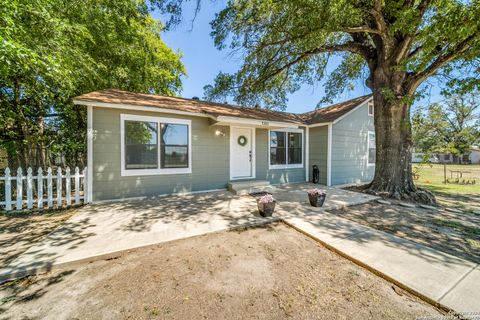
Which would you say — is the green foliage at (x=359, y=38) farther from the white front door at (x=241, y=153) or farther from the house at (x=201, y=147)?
the white front door at (x=241, y=153)

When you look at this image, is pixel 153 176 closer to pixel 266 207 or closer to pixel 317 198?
pixel 266 207

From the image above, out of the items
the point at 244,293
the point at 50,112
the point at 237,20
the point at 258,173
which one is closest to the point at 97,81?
the point at 50,112

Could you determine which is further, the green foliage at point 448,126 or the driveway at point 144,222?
the green foliage at point 448,126

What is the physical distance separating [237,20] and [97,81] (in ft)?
19.1

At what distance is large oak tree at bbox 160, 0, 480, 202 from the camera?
16.6 ft

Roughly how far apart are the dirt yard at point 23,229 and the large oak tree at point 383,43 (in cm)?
674

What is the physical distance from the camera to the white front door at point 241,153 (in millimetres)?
7312

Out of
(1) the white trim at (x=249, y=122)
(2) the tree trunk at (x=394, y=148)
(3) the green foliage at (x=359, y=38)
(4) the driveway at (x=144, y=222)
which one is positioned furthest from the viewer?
(2) the tree trunk at (x=394, y=148)

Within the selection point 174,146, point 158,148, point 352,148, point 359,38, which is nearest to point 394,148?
point 352,148

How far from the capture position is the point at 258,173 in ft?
25.8

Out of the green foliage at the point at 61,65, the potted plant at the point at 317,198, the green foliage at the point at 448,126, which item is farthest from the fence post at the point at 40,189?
the green foliage at the point at 448,126

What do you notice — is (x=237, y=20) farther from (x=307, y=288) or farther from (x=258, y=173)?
(x=307, y=288)

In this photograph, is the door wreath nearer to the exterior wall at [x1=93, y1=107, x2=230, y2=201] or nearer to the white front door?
the white front door

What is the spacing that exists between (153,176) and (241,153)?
3221 millimetres
